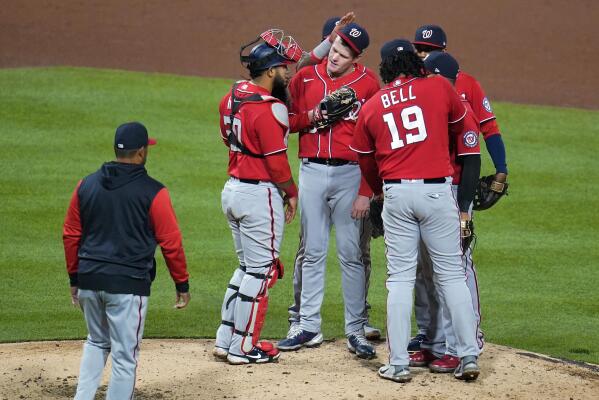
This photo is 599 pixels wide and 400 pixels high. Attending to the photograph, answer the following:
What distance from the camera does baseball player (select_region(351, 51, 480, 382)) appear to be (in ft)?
17.5

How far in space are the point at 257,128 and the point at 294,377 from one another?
1.38m

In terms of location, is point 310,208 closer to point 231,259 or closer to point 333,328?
point 333,328

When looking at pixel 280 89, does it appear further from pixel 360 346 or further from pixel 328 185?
pixel 360 346

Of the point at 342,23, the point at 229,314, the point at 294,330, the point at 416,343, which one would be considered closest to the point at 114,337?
the point at 229,314

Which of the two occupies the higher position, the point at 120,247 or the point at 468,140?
the point at 468,140

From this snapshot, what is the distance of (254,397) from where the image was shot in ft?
17.3

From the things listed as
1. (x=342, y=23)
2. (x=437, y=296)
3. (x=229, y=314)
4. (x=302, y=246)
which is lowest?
(x=229, y=314)

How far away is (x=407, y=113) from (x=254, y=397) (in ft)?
5.47

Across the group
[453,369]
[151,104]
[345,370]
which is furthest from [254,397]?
[151,104]

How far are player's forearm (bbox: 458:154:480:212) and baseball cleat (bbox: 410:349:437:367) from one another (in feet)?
2.86

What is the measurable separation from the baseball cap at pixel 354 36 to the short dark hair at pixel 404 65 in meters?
0.54

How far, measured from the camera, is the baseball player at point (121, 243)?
472 centimetres

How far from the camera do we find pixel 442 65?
5711 mm

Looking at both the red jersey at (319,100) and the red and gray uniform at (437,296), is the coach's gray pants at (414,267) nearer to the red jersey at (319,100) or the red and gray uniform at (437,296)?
the red and gray uniform at (437,296)
